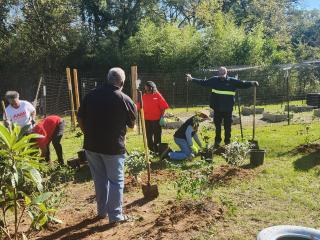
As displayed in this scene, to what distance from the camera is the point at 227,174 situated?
25.0 feet

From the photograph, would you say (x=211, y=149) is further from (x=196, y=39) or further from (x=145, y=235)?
(x=196, y=39)

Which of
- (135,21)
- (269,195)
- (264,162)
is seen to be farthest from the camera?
(135,21)

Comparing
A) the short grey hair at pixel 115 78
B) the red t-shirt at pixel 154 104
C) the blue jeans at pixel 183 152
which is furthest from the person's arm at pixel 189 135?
the short grey hair at pixel 115 78

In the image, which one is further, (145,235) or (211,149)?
(211,149)

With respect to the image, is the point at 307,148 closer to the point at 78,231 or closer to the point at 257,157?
the point at 257,157

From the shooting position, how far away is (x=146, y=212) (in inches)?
243

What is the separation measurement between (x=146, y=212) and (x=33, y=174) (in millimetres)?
2563

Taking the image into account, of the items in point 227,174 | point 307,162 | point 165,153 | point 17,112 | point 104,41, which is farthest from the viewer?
point 104,41

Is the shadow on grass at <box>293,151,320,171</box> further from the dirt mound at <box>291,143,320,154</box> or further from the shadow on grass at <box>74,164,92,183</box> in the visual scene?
the shadow on grass at <box>74,164,92,183</box>

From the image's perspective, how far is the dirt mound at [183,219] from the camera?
16.9ft

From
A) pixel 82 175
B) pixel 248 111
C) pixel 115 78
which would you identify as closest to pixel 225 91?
pixel 82 175

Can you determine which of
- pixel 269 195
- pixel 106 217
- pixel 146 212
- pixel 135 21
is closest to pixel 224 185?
pixel 269 195

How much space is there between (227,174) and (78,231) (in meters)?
2.95

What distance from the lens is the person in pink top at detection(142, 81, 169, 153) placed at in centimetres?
944
